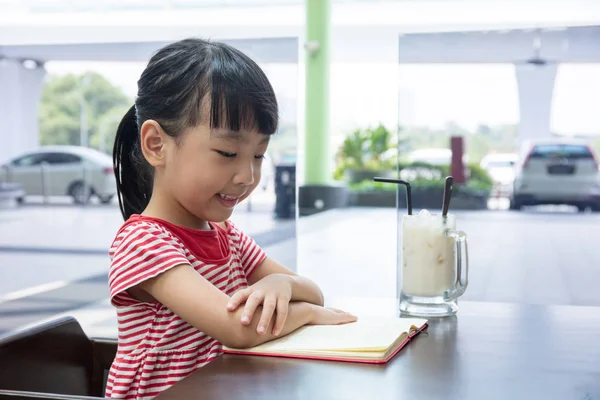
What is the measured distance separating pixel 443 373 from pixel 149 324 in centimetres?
38

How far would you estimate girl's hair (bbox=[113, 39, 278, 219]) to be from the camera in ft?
3.33

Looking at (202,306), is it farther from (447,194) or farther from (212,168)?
(447,194)

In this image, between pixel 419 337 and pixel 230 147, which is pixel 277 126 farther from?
pixel 419 337

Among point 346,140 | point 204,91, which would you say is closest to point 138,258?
point 204,91

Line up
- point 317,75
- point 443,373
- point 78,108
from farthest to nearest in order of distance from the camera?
point 317,75 → point 78,108 → point 443,373

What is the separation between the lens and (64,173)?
716cm


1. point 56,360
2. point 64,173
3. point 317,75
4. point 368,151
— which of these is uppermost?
point 317,75

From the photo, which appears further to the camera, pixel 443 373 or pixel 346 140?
pixel 346 140

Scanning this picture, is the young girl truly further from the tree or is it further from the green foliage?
the green foliage

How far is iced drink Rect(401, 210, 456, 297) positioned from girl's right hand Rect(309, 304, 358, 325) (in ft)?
0.63

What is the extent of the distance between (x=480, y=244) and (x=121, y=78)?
3355 millimetres

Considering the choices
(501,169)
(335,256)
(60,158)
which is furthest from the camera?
(60,158)

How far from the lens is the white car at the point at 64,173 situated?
6.90 metres

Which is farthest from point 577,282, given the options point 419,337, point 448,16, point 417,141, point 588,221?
point 448,16
